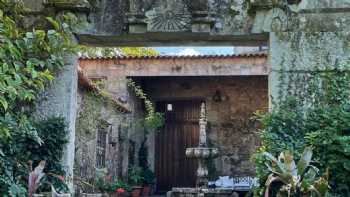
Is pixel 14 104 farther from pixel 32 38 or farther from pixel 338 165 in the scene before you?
pixel 338 165

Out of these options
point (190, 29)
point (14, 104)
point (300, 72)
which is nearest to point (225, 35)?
point (190, 29)

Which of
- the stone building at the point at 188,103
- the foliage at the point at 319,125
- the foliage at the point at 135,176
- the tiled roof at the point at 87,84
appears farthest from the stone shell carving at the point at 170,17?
the foliage at the point at 135,176

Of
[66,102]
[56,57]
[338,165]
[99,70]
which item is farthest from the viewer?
[99,70]

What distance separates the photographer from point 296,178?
12.7 ft

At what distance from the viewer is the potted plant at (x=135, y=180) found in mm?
10766

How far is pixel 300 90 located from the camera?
507 centimetres

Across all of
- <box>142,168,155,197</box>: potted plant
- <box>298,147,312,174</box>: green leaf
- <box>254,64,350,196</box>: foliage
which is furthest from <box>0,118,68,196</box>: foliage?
<box>142,168,155,197</box>: potted plant

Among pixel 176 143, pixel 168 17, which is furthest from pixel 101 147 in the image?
pixel 168 17

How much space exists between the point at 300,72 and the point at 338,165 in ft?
3.74

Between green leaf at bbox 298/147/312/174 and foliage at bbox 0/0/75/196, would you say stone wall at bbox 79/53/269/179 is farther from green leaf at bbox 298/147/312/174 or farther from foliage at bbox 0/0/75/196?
green leaf at bbox 298/147/312/174

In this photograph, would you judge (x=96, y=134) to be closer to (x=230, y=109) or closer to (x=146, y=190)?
(x=146, y=190)

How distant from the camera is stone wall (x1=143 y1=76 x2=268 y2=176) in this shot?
1234cm

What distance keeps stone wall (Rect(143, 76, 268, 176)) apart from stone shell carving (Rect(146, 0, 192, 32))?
7.30 m

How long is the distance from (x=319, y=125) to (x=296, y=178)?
3.44 feet
